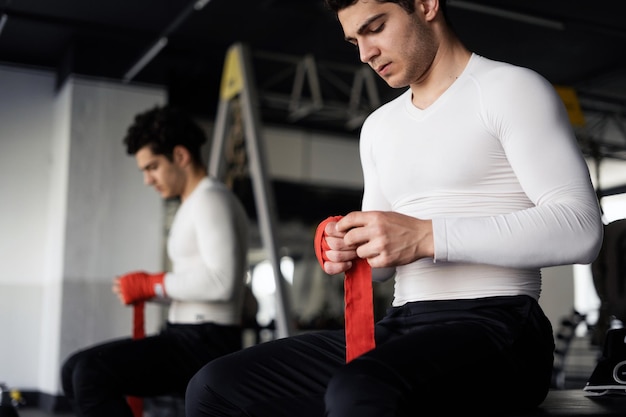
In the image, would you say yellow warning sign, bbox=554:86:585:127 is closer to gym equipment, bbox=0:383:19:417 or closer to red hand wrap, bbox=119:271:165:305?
red hand wrap, bbox=119:271:165:305

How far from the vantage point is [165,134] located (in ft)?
9.14

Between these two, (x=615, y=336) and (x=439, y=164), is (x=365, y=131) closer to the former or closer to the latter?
(x=439, y=164)

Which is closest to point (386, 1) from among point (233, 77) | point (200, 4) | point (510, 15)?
point (233, 77)

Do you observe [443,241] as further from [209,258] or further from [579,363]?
[579,363]

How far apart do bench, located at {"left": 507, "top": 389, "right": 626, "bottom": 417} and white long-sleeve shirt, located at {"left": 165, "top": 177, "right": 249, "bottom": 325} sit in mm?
1265

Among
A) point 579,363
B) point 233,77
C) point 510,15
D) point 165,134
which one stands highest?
point 510,15

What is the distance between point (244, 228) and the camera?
2635 millimetres

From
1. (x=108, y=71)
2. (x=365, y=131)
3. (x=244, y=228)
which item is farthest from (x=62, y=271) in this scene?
(x=365, y=131)

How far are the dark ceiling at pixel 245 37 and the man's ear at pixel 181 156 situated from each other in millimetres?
3199

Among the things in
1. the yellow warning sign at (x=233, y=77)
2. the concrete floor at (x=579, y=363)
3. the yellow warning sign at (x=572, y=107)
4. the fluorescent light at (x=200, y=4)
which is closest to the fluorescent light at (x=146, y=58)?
the fluorescent light at (x=200, y=4)

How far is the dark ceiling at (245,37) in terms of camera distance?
6.04 meters

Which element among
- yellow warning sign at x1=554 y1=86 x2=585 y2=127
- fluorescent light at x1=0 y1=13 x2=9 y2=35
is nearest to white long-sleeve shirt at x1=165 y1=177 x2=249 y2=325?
fluorescent light at x1=0 y1=13 x2=9 y2=35

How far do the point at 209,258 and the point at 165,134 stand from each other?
1.80ft

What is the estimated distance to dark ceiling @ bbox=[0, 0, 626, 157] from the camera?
6.04 m
